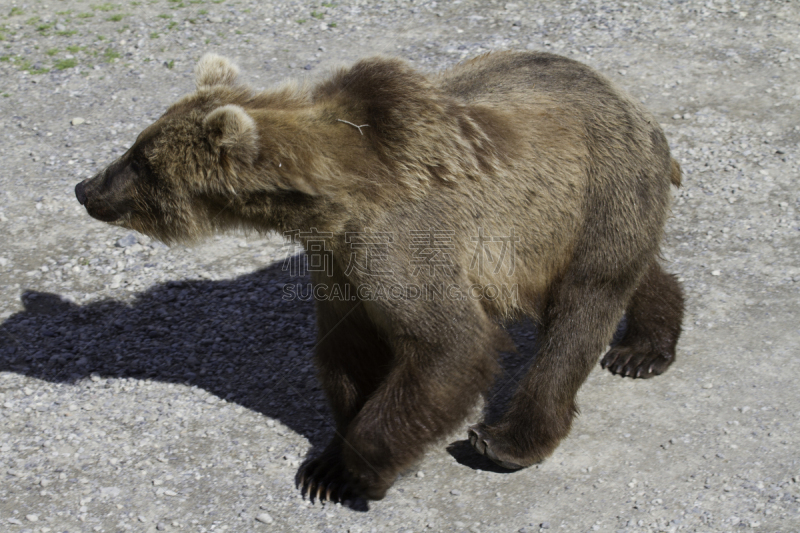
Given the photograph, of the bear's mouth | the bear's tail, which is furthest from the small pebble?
the bear's tail

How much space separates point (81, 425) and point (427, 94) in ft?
Answer: 10.0

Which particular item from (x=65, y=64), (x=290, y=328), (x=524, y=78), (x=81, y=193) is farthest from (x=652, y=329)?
(x=65, y=64)

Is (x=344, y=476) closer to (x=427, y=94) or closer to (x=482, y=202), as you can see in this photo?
(x=482, y=202)

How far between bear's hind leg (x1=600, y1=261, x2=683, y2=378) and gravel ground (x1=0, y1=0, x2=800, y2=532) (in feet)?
0.37

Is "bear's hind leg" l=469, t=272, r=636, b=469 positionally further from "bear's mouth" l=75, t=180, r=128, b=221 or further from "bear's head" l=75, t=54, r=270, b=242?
"bear's mouth" l=75, t=180, r=128, b=221

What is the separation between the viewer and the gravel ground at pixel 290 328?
427 cm

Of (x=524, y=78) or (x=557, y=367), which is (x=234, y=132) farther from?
(x=557, y=367)

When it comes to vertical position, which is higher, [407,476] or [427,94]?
[427,94]

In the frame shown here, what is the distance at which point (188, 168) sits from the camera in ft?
13.1

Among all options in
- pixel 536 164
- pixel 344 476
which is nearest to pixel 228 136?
pixel 536 164

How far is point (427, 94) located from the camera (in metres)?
4.05

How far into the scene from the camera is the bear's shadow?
521cm

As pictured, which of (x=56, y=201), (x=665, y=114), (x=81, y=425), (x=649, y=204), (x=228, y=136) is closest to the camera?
(x=228, y=136)

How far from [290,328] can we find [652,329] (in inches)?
107
